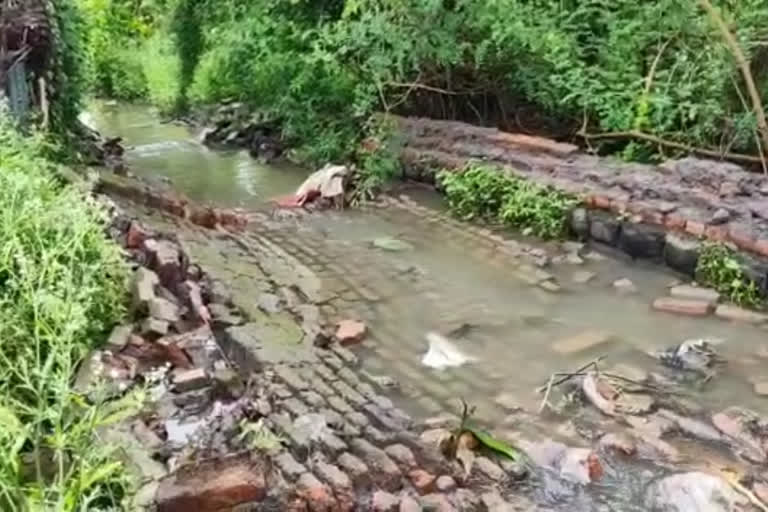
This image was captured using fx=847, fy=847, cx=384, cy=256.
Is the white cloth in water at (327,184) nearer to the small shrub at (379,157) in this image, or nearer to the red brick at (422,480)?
the small shrub at (379,157)

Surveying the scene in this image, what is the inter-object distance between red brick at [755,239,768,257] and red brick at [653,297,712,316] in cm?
43

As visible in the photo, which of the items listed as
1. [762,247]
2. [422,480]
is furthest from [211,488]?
[762,247]

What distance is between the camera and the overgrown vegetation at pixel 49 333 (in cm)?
225

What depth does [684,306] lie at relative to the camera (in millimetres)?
4445

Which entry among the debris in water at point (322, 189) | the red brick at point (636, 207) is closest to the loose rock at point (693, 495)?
the red brick at point (636, 207)

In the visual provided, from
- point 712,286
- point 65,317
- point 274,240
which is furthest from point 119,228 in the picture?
point 712,286

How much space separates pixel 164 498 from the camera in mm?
2354

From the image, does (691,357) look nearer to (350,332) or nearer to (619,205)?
(350,332)

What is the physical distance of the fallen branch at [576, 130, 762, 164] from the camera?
593 cm

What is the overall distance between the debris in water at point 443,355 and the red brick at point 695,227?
1.78 metres

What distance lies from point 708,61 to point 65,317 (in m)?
5.11

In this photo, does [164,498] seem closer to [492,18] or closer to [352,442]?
[352,442]

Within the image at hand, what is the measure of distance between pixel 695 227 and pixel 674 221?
0.58 feet

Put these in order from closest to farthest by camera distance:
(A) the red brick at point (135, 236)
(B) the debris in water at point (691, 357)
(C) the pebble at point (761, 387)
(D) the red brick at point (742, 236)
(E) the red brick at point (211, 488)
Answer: (E) the red brick at point (211, 488), (C) the pebble at point (761, 387), (B) the debris in water at point (691, 357), (D) the red brick at point (742, 236), (A) the red brick at point (135, 236)
